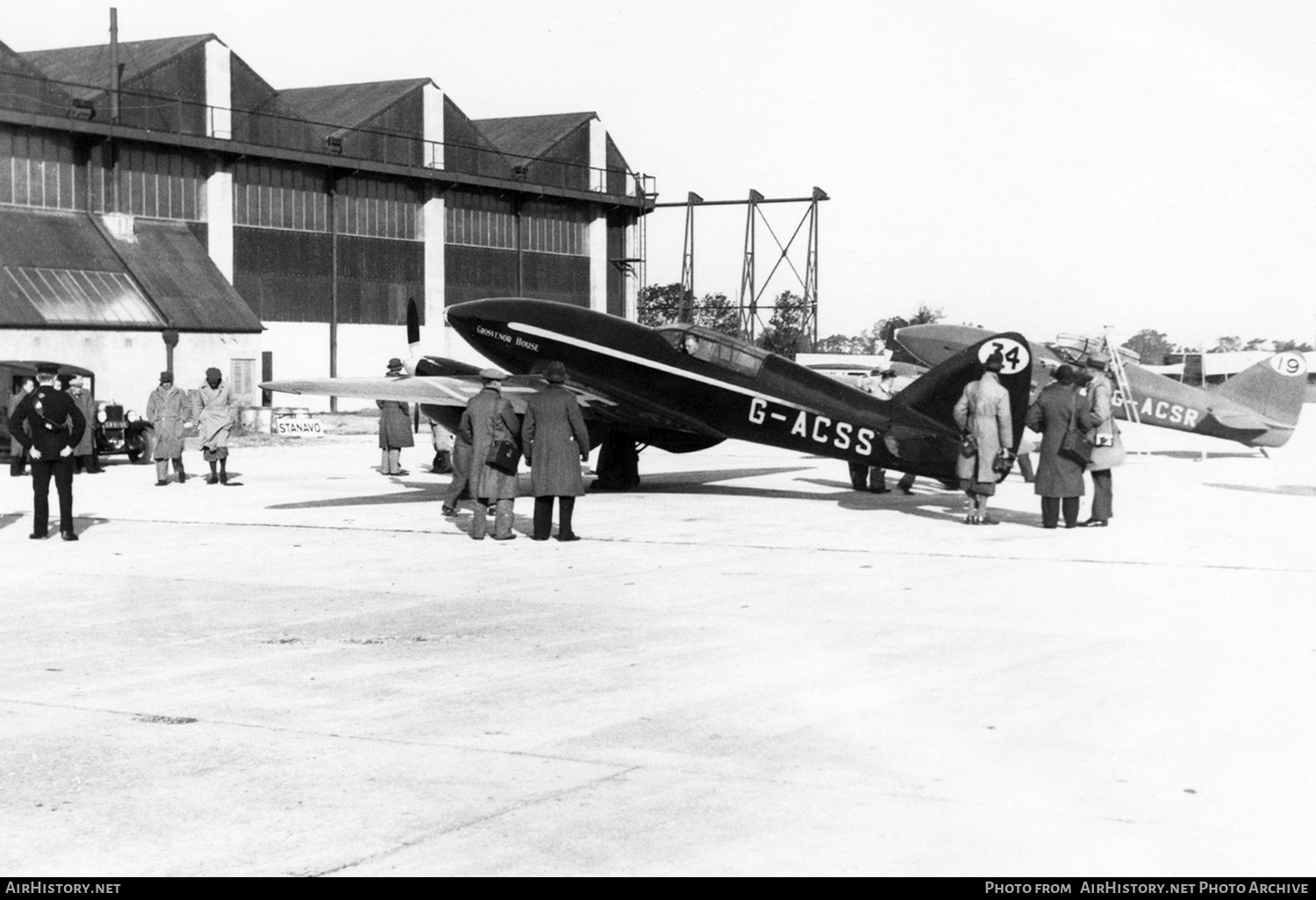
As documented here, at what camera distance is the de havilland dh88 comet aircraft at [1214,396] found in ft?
98.4

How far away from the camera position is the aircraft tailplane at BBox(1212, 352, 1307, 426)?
31.0m

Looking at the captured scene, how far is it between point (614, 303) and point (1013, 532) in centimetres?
5386

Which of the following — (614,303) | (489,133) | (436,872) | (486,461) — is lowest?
(436,872)

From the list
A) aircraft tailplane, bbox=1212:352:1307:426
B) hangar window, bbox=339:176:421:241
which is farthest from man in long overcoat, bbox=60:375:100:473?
hangar window, bbox=339:176:421:241

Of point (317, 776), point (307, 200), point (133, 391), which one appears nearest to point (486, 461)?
point (317, 776)

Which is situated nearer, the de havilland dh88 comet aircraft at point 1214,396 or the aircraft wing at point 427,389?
the aircraft wing at point 427,389

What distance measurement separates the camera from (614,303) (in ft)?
230

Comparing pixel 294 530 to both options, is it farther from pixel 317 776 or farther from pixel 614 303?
pixel 614 303

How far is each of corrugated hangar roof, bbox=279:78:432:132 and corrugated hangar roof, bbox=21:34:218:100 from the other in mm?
6316

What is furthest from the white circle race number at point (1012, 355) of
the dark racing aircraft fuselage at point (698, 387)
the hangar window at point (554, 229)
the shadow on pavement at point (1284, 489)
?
the hangar window at point (554, 229)

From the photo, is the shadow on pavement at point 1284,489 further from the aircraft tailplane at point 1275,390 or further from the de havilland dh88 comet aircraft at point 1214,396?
the aircraft tailplane at point 1275,390

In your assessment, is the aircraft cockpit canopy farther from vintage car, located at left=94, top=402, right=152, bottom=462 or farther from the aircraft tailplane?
the aircraft tailplane

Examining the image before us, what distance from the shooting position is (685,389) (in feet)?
69.2

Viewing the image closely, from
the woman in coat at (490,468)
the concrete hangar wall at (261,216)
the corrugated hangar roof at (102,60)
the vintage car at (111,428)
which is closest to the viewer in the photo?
the woman in coat at (490,468)
